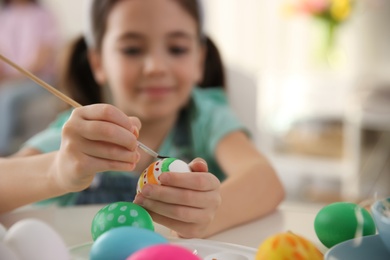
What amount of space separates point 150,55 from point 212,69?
0.30 meters

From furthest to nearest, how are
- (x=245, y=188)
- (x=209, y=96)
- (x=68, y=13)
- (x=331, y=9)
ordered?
1. (x=68, y=13)
2. (x=331, y=9)
3. (x=209, y=96)
4. (x=245, y=188)

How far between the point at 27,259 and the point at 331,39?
7.52 feet

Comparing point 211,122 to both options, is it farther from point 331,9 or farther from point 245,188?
point 331,9

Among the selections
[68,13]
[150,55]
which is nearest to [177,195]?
[150,55]

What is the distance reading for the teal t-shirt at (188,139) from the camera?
3.42ft

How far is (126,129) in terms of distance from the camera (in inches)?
21.9

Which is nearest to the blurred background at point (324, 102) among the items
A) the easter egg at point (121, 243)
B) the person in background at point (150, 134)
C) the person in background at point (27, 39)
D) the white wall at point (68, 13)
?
the person in background at point (27, 39)

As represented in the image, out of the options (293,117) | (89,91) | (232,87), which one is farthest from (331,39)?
(89,91)

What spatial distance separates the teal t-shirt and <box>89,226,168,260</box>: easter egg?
1.74 ft

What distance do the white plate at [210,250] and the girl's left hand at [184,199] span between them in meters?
0.02

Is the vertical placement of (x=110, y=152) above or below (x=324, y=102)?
above

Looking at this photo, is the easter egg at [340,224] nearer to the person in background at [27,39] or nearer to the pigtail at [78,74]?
the pigtail at [78,74]

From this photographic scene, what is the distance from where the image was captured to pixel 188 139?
44.8 inches

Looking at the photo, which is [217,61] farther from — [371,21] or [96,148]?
[371,21]
